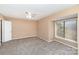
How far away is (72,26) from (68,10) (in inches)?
60.3

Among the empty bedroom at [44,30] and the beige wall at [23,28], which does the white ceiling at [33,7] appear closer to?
the empty bedroom at [44,30]

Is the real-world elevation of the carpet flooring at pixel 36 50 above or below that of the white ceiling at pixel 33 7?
below

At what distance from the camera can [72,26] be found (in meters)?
4.62

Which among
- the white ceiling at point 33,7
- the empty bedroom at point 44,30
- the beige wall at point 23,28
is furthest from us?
the beige wall at point 23,28

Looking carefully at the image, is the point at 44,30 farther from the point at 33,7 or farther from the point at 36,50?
the point at 33,7

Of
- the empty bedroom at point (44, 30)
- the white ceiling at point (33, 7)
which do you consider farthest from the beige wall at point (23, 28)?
the white ceiling at point (33, 7)

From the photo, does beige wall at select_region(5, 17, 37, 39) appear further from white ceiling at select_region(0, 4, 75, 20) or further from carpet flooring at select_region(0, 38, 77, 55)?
white ceiling at select_region(0, 4, 75, 20)

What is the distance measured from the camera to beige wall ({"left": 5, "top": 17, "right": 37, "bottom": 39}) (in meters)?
6.92

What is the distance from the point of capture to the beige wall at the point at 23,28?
692 cm

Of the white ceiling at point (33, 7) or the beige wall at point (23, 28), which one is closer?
the white ceiling at point (33, 7)

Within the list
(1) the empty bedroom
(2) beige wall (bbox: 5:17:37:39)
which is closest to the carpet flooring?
(1) the empty bedroom

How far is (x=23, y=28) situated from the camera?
763cm

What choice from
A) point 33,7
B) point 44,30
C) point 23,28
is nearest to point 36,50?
point 33,7
